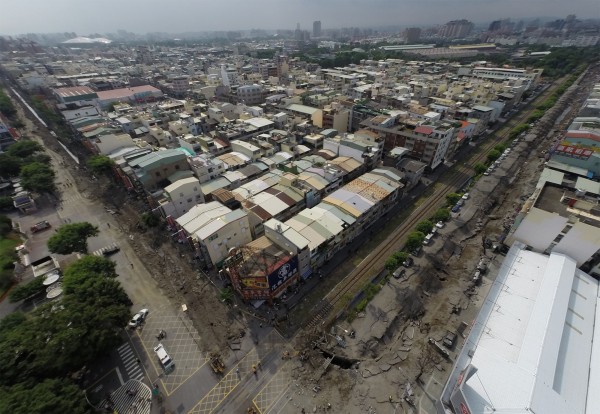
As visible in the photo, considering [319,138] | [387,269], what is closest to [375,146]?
[319,138]

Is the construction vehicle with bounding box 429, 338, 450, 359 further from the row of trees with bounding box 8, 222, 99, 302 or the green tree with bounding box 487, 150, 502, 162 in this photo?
the green tree with bounding box 487, 150, 502, 162

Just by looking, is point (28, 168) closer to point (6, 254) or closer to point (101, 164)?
point (101, 164)

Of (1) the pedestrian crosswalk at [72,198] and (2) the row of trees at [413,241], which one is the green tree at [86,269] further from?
(2) the row of trees at [413,241]

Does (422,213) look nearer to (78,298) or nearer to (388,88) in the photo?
(78,298)

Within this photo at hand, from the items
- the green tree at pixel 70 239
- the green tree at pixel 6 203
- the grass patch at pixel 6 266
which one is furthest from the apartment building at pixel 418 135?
the green tree at pixel 6 203

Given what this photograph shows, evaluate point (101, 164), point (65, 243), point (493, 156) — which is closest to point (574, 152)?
point (493, 156)

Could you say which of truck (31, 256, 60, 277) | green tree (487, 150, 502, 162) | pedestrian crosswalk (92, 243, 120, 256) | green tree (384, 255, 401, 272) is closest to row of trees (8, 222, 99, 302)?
pedestrian crosswalk (92, 243, 120, 256)

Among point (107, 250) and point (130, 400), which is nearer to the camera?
point (130, 400)
